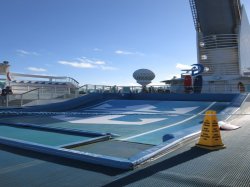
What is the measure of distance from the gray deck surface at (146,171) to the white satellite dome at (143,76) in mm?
39622

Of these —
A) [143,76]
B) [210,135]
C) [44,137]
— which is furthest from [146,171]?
[143,76]

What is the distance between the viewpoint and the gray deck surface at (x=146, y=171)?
307 cm

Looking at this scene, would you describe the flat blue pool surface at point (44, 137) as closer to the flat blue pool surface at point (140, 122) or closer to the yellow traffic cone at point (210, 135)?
the flat blue pool surface at point (140, 122)

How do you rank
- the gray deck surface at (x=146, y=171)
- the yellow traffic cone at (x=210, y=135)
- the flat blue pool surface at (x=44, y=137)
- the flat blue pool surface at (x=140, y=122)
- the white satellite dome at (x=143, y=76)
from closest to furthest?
the gray deck surface at (x=146, y=171)
the yellow traffic cone at (x=210, y=135)
the flat blue pool surface at (x=44, y=137)
the flat blue pool surface at (x=140, y=122)
the white satellite dome at (x=143, y=76)

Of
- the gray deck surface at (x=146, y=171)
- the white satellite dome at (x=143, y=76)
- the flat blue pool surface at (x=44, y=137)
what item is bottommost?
the flat blue pool surface at (x=44, y=137)

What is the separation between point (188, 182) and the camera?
3.00 meters

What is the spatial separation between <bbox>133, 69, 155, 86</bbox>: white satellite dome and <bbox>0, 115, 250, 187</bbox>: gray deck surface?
39622mm

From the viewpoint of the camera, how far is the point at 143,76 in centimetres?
4403

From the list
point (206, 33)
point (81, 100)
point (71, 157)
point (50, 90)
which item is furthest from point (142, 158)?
point (206, 33)

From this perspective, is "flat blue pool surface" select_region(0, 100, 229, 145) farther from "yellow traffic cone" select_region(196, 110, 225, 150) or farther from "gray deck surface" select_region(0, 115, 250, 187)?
"gray deck surface" select_region(0, 115, 250, 187)

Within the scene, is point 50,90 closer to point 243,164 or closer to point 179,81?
point 243,164

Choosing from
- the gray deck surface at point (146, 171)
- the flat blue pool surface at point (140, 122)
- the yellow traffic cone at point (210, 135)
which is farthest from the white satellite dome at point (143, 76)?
the gray deck surface at point (146, 171)

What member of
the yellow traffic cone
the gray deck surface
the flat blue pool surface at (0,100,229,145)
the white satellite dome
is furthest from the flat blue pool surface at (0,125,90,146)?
the white satellite dome

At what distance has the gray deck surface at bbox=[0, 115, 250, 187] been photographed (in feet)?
10.1
